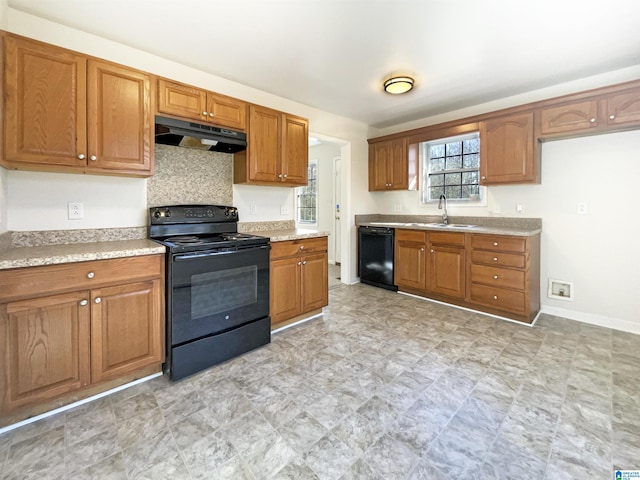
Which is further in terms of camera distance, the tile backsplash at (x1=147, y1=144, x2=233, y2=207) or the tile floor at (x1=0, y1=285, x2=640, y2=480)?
the tile backsplash at (x1=147, y1=144, x2=233, y2=207)

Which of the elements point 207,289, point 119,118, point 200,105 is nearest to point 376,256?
point 207,289

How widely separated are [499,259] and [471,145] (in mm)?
1697

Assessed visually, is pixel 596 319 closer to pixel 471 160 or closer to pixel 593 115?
pixel 593 115

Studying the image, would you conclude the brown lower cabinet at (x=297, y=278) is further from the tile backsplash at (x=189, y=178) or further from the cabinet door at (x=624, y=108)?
the cabinet door at (x=624, y=108)

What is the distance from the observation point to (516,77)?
2.99m

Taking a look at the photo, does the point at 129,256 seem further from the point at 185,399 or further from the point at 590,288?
the point at 590,288

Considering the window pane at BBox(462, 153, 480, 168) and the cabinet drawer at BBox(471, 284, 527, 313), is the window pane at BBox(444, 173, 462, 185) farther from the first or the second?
the cabinet drawer at BBox(471, 284, 527, 313)

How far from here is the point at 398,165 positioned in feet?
14.3

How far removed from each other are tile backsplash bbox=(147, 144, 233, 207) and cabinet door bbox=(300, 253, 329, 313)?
103 centimetres

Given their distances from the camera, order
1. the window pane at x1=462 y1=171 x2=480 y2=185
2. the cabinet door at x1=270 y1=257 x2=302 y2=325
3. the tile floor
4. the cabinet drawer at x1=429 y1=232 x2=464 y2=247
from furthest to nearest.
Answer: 1. the window pane at x1=462 y1=171 x2=480 y2=185
2. the cabinet drawer at x1=429 y1=232 x2=464 y2=247
3. the cabinet door at x1=270 y1=257 x2=302 y2=325
4. the tile floor

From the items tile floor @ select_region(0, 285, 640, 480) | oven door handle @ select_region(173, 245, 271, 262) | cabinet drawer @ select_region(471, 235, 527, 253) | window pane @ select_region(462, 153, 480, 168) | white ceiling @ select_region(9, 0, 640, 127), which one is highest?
white ceiling @ select_region(9, 0, 640, 127)

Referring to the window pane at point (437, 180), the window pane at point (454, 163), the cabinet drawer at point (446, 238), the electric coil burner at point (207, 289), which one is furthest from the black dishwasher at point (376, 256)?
the electric coil burner at point (207, 289)

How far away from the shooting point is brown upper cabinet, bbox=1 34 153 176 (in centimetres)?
173

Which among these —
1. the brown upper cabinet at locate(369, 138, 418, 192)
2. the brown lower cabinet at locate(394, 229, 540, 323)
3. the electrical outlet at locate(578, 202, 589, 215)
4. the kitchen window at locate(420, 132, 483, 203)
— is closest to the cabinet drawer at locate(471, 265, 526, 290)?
the brown lower cabinet at locate(394, 229, 540, 323)
